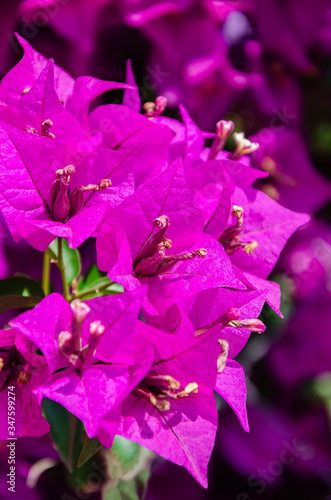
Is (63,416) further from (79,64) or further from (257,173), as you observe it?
(79,64)

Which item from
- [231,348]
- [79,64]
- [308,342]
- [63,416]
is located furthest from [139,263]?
[308,342]

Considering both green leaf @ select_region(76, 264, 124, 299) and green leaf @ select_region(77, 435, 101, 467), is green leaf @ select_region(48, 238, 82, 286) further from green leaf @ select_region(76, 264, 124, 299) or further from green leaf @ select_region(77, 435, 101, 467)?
green leaf @ select_region(77, 435, 101, 467)

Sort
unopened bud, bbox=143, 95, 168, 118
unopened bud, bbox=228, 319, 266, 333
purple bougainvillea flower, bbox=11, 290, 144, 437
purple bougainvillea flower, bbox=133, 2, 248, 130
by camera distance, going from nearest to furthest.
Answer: purple bougainvillea flower, bbox=11, 290, 144, 437 → unopened bud, bbox=228, 319, 266, 333 → unopened bud, bbox=143, 95, 168, 118 → purple bougainvillea flower, bbox=133, 2, 248, 130

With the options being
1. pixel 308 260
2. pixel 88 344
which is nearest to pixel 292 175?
pixel 308 260

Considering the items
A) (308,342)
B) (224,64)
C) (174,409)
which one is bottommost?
(308,342)

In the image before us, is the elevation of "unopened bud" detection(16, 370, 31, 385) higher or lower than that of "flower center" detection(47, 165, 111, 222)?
lower

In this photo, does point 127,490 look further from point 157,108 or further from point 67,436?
point 157,108

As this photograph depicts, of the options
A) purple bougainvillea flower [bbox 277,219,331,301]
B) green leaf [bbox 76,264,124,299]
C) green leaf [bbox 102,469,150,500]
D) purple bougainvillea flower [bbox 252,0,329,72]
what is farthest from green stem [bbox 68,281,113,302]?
purple bougainvillea flower [bbox 252,0,329,72]
